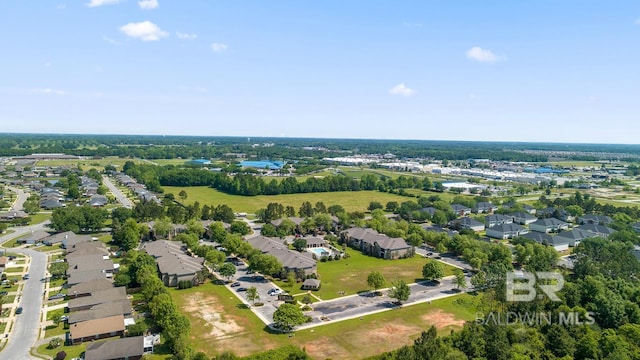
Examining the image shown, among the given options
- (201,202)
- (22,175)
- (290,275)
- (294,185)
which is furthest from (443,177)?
(22,175)

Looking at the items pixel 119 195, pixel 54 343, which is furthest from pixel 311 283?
pixel 119 195

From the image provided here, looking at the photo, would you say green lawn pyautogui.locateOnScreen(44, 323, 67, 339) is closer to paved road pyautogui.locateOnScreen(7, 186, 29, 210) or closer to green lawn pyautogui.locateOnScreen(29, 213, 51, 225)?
green lawn pyautogui.locateOnScreen(29, 213, 51, 225)

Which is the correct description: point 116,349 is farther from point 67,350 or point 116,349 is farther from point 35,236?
point 35,236

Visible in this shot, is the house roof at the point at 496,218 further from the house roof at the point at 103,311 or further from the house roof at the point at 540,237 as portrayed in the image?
the house roof at the point at 103,311

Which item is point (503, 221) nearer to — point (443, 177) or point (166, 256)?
point (166, 256)

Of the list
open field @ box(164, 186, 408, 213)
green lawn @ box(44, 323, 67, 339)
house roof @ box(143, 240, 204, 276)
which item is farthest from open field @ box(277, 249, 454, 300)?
open field @ box(164, 186, 408, 213)

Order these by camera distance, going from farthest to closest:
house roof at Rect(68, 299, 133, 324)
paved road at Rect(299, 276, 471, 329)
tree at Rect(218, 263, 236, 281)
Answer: tree at Rect(218, 263, 236, 281) < paved road at Rect(299, 276, 471, 329) < house roof at Rect(68, 299, 133, 324)
